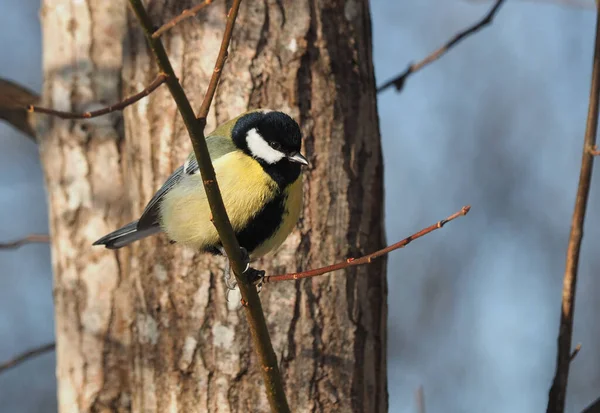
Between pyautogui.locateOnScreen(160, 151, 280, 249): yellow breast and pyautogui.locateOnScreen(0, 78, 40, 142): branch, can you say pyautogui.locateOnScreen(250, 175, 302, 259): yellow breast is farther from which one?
pyautogui.locateOnScreen(0, 78, 40, 142): branch

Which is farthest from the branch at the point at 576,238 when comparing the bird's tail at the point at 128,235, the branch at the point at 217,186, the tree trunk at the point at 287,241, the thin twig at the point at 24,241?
the thin twig at the point at 24,241

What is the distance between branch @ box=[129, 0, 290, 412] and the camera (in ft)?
4.05

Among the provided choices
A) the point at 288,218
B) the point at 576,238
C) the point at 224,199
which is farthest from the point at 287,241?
the point at 576,238

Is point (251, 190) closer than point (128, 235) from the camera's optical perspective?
Yes

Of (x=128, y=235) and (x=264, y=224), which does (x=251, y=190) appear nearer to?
(x=264, y=224)

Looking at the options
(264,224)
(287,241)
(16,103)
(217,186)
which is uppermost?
(16,103)

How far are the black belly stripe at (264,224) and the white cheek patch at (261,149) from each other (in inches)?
4.1

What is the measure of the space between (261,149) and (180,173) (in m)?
0.32

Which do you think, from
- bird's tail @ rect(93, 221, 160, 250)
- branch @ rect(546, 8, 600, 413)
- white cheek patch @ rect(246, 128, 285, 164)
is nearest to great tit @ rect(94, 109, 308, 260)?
white cheek patch @ rect(246, 128, 285, 164)

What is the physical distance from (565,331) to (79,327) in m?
1.77

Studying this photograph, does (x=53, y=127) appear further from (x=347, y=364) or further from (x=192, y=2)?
(x=347, y=364)

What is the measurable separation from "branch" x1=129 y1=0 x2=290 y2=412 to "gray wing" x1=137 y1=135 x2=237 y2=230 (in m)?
0.70

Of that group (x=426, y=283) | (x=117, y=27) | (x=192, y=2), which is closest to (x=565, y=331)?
(x=192, y=2)

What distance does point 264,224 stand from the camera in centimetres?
200
